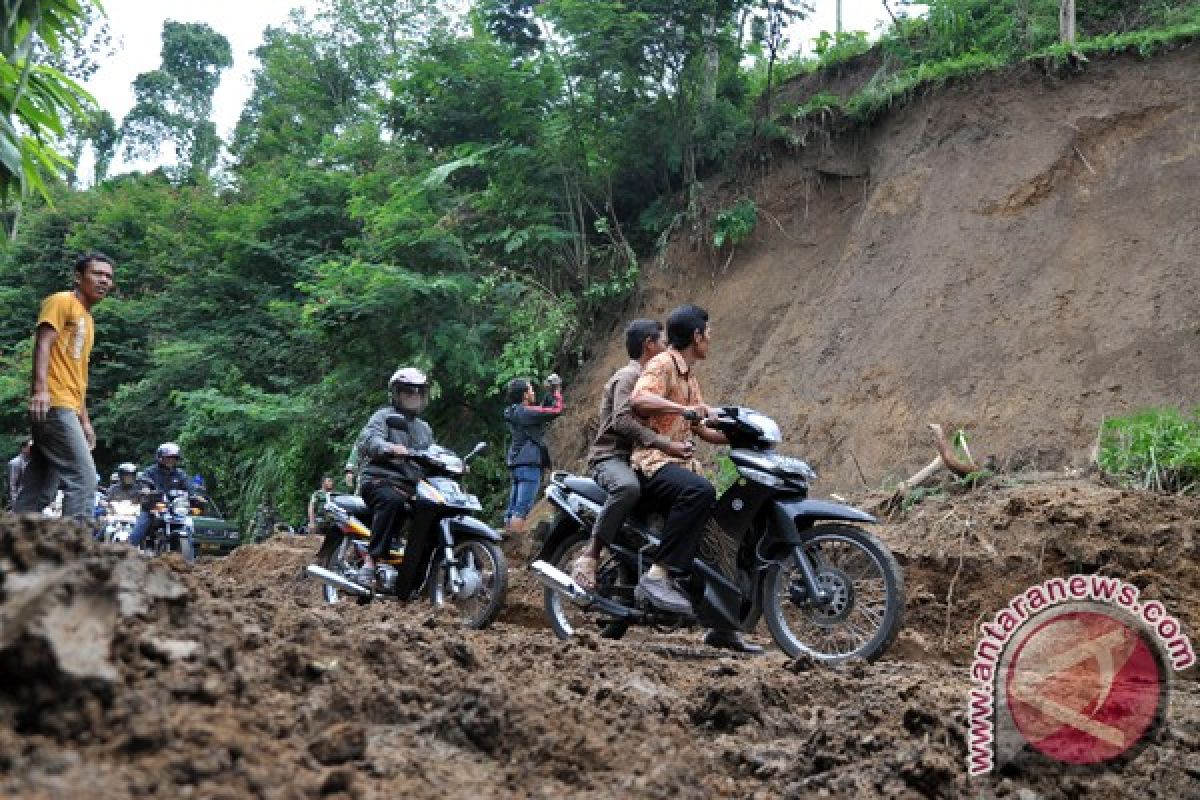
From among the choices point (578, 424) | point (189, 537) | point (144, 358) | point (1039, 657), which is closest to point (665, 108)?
point (578, 424)

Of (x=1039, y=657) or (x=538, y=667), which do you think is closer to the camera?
(x=538, y=667)

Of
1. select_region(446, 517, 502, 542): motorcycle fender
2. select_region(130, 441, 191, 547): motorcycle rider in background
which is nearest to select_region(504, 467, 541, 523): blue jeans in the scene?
select_region(446, 517, 502, 542): motorcycle fender

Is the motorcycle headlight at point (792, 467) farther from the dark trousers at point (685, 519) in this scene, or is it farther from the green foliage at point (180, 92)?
the green foliage at point (180, 92)

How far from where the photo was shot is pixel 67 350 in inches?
250

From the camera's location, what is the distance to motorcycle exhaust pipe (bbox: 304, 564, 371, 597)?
8148 mm

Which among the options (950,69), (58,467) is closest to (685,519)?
(58,467)

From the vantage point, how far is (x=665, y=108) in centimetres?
1494

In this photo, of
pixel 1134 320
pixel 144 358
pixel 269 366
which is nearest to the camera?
pixel 1134 320

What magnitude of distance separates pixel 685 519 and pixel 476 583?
2.06 meters

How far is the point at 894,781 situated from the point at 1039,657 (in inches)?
66.0

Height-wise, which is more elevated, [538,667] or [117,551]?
[117,551]

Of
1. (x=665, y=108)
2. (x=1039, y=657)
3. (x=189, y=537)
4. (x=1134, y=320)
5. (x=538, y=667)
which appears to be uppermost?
(x=665, y=108)

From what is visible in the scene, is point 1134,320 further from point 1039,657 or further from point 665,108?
point 1039,657

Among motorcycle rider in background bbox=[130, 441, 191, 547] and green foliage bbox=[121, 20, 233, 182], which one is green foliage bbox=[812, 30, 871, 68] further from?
green foliage bbox=[121, 20, 233, 182]
